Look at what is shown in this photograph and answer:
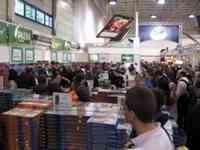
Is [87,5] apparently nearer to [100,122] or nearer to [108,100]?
[108,100]

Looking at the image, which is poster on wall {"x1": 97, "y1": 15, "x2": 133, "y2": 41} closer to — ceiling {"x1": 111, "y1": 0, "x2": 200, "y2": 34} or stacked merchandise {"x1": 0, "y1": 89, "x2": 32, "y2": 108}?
ceiling {"x1": 111, "y1": 0, "x2": 200, "y2": 34}

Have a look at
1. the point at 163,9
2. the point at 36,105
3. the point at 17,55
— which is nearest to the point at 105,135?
the point at 36,105

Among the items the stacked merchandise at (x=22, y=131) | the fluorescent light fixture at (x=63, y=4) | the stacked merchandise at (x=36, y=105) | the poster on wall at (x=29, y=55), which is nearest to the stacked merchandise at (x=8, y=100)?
the stacked merchandise at (x=36, y=105)

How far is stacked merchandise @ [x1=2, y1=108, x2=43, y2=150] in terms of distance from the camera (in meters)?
2.67

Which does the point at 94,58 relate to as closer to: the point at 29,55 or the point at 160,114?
the point at 29,55

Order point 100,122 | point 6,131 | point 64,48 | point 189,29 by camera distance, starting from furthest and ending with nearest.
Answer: point 189,29 → point 64,48 → point 6,131 → point 100,122

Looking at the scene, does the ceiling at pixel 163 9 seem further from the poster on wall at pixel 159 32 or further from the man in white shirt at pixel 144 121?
the man in white shirt at pixel 144 121

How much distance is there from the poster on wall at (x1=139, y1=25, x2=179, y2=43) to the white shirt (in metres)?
23.1

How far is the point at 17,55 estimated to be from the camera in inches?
473

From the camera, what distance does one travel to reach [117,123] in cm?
265

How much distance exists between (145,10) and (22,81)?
28.9 meters

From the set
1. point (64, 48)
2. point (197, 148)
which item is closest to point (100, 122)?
point (197, 148)

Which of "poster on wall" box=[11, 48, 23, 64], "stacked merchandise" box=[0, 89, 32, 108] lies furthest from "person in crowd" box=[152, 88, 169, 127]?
"poster on wall" box=[11, 48, 23, 64]

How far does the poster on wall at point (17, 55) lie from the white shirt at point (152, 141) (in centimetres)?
1017
